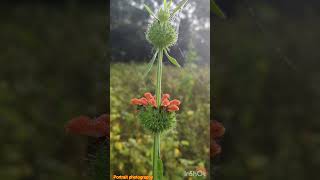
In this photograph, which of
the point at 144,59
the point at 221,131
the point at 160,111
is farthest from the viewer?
the point at 144,59

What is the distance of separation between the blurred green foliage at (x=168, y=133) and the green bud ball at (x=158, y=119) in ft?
1.40

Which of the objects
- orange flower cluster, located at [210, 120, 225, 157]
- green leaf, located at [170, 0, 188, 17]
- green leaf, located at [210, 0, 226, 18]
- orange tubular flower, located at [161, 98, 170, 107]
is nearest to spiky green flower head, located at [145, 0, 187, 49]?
green leaf, located at [170, 0, 188, 17]

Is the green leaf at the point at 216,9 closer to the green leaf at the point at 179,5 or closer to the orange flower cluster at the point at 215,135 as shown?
the green leaf at the point at 179,5

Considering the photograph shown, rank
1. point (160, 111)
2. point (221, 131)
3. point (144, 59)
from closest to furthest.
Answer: point (160, 111), point (221, 131), point (144, 59)

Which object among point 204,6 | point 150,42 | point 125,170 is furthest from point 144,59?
point 125,170

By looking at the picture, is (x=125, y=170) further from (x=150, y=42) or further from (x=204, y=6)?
(x=204, y=6)

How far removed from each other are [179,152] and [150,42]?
949mm

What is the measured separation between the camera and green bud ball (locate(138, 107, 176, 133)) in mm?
3041

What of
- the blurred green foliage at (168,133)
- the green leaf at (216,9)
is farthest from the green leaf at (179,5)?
the blurred green foliage at (168,133)

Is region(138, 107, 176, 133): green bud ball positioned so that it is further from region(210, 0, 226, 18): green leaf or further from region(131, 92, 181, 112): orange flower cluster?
region(210, 0, 226, 18): green leaf

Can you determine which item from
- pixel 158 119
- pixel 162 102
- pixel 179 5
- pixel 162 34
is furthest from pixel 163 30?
pixel 158 119

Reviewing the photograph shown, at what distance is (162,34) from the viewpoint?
3.07 meters

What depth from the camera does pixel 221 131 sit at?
10.8ft

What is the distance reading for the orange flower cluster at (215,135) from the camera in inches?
130
